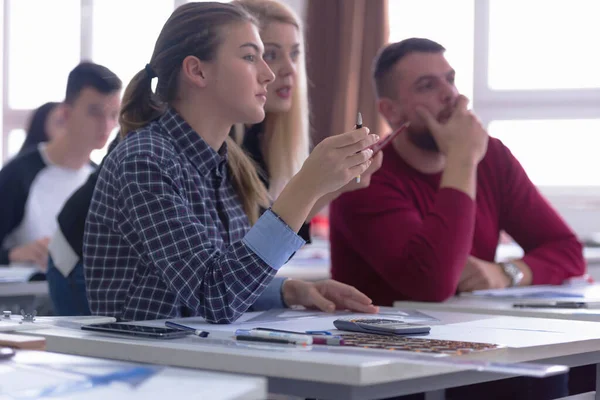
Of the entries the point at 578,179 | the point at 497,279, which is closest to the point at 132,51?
the point at 578,179

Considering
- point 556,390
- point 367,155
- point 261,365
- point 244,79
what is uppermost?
point 244,79

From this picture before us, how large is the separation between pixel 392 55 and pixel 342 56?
240cm

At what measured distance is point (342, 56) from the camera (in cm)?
506

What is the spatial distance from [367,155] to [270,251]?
22 cm

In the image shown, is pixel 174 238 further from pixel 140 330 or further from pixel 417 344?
pixel 417 344

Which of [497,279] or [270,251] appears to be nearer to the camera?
[270,251]

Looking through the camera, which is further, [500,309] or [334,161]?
[500,309]

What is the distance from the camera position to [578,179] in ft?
15.8

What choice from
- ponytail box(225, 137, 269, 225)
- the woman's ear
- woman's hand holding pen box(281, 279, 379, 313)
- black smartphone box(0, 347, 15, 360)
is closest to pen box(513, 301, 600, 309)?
woman's hand holding pen box(281, 279, 379, 313)

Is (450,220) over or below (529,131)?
below

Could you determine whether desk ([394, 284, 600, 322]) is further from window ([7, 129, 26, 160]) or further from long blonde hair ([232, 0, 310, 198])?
window ([7, 129, 26, 160])

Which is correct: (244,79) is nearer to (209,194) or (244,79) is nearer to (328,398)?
(209,194)

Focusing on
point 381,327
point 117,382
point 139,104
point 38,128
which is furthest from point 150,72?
point 38,128

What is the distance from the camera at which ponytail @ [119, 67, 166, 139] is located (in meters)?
1.91
